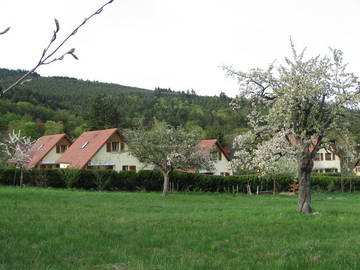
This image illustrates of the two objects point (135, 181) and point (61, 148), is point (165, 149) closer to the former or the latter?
point (135, 181)

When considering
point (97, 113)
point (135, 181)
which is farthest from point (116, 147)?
point (97, 113)

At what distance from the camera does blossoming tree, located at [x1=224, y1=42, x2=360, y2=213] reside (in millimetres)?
16219

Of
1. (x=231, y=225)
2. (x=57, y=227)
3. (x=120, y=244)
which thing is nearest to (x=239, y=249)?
(x=120, y=244)

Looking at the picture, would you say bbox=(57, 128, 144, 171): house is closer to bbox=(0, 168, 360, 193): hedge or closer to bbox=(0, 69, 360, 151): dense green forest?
bbox=(0, 168, 360, 193): hedge

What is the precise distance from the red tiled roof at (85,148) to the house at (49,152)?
8.75 feet

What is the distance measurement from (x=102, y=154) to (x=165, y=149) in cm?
1514

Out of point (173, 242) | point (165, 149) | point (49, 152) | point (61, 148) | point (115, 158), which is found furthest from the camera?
point (61, 148)

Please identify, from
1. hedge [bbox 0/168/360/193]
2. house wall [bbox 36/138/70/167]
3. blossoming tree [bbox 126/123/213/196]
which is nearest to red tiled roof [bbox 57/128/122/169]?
house wall [bbox 36/138/70/167]

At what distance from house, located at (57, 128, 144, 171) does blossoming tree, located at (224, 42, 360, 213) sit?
28863mm

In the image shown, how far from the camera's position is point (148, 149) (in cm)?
3284

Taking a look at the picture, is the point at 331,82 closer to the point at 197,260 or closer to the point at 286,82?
the point at 286,82

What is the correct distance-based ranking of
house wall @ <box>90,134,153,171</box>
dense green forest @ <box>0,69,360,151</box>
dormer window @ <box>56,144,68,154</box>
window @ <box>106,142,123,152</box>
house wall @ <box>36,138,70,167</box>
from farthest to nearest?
dense green forest @ <box>0,69,360,151</box> < dormer window @ <box>56,144,68,154</box> < house wall @ <box>36,138,70,167</box> < window @ <box>106,142,123,152</box> < house wall @ <box>90,134,153,171</box>

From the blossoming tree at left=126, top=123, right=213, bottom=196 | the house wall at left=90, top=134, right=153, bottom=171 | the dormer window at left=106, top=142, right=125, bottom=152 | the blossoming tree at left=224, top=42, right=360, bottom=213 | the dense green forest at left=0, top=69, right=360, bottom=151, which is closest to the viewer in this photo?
the blossoming tree at left=224, top=42, right=360, bottom=213

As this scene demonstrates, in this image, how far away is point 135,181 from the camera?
124ft
